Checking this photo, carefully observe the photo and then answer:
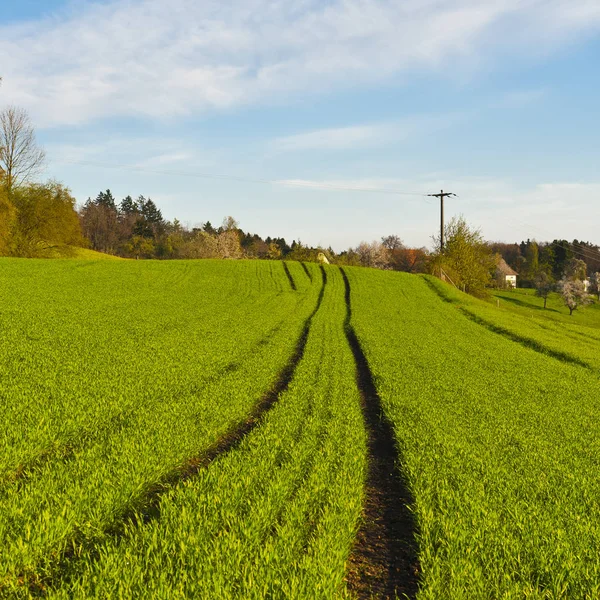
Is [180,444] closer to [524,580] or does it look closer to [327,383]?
[524,580]

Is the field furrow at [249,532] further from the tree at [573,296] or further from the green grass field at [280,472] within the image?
the tree at [573,296]

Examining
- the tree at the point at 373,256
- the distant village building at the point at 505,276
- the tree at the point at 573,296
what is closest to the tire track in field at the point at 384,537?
the tree at the point at 573,296

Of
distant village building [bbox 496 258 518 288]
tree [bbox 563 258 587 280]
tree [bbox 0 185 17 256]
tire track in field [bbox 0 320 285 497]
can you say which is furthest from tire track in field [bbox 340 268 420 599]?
distant village building [bbox 496 258 518 288]

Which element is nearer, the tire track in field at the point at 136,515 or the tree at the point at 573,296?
the tire track in field at the point at 136,515

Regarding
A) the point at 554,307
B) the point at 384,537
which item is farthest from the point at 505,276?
the point at 384,537

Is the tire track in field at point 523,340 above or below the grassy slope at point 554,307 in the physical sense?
above

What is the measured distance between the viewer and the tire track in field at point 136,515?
546cm

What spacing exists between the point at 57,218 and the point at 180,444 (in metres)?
73.7

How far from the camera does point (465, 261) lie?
85500mm

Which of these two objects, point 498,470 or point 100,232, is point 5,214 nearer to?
point 498,470

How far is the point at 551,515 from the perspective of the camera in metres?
7.88

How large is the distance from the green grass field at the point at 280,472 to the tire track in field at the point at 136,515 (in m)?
0.04

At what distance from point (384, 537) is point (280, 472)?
228 cm

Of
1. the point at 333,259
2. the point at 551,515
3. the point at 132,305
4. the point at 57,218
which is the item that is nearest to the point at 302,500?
the point at 551,515
